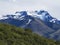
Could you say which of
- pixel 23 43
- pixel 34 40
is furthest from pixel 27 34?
pixel 23 43

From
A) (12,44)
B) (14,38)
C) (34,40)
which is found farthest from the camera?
(34,40)

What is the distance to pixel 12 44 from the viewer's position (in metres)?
46.1

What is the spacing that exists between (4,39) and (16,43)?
1.87 meters

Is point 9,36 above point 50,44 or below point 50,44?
above

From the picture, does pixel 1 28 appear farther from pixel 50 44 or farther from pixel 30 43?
pixel 50 44

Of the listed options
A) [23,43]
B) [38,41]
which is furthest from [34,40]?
[23,43]

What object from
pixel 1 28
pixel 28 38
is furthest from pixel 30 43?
pixel 1 28

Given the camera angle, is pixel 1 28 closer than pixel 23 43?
No

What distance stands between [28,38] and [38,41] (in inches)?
95.5

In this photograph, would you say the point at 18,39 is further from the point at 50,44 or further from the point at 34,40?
the point at 50,44

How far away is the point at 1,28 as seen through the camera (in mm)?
52125

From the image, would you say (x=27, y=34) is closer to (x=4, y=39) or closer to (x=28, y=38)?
(x=28, y=38)

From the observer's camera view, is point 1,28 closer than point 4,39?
No

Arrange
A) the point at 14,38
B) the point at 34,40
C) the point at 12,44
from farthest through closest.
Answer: the point at 34,40, the point at 14,38, the point at 12,44
